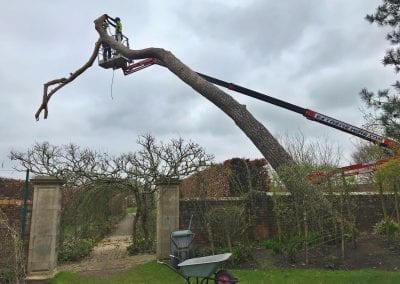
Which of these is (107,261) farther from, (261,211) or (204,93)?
(204,93)

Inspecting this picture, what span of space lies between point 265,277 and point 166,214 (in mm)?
2981

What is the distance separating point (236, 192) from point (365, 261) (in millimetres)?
3674

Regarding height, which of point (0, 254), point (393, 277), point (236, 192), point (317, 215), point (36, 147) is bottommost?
point (393, 277)

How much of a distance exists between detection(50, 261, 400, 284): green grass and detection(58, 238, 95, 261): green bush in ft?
7.41

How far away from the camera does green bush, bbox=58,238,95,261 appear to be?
10.6m

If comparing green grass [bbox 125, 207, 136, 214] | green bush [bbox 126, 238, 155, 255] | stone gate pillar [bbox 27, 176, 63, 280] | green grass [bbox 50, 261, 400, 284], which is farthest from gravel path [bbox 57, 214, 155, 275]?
green grass [bbox 125, 207, 136, 214]

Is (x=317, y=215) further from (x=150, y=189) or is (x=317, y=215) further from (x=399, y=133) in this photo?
(x=150, y=189)

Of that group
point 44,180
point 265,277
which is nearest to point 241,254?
point 265,277

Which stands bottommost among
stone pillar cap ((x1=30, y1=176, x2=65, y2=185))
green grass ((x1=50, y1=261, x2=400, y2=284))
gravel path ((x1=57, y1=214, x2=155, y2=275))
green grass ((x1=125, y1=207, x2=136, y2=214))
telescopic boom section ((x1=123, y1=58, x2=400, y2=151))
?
green grass ((x1=50, y1=261, x2=400, y2=284))

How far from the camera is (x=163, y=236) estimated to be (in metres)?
9.57

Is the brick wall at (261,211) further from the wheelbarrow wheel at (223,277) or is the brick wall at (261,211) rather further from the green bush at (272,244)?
the wheelbarrow wheel at (223,277)

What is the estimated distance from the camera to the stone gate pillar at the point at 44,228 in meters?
7.96

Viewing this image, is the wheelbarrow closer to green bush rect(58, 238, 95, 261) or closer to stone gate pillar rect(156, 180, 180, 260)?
stone gate pillar rect(156, 180, 180, 260)

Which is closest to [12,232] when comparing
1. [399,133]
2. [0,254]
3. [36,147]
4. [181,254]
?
[0,254]
